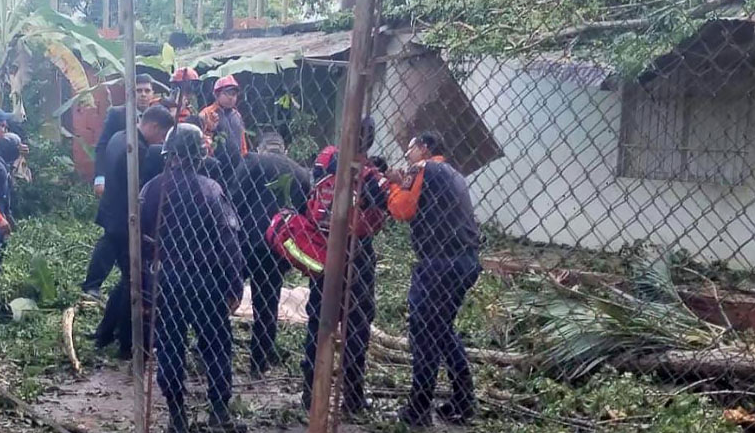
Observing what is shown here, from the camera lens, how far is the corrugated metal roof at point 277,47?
11547mm

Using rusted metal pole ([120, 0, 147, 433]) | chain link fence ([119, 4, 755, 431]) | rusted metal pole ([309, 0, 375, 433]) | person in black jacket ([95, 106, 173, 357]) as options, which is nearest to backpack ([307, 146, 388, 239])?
chain link fence ([119, 4, 755, 431])

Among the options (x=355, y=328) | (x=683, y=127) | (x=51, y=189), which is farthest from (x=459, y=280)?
(x=51, y=189)

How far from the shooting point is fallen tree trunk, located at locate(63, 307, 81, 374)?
6349mm

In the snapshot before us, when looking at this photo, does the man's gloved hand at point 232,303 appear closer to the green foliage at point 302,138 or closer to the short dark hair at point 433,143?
the green foliage at point 302,138

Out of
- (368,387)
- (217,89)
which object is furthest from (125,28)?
(217,89)

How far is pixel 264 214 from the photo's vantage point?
5.73m

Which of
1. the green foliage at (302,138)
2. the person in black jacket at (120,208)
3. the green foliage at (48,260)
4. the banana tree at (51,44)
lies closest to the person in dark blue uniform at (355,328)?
the green foliage at (302,138)

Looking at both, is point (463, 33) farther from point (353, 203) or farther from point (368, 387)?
point (368, 387)

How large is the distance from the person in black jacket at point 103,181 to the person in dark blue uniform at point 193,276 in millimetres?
2387

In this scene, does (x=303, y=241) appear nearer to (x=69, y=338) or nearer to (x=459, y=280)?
(x=459, y=280)

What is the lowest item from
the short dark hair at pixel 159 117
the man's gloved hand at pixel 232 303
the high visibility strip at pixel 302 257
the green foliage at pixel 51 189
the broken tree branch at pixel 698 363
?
the green foliage at pixel 51 189

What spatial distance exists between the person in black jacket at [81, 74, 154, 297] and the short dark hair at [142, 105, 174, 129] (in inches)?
38.7

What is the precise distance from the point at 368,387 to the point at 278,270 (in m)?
0.88

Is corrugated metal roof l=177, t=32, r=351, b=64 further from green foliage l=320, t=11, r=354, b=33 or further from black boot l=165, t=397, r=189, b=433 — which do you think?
black boot l=165, t=397, r=189, b=433
